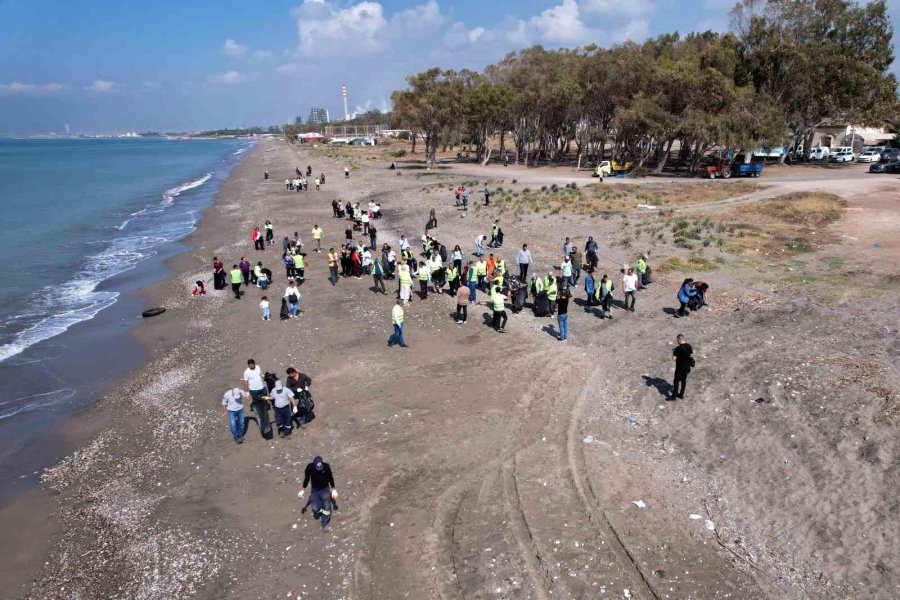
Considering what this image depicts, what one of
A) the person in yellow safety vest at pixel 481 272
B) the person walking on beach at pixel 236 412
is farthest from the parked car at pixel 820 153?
the person walking on beach at pixel 236 412

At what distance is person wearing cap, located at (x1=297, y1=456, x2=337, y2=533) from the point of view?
8422 mm

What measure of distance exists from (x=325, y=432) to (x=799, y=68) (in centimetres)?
5331

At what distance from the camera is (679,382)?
11.8 m

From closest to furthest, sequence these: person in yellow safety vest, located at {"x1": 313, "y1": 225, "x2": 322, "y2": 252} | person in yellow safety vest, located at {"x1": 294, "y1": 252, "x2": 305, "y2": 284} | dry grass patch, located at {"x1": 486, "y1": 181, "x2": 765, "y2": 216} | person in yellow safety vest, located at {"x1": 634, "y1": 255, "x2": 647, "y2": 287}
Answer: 1. person in yellow safety vest, located at {"x1": 634, "y1": 255, "x2": 647, "y2": 287}
2. person in yellow safety vest, located at {"x1": 294, "y1": 252, "x2": 305, "y2": 284}
3. person in yellow safety vest, located at {"x1": 313, "y1": 225, "x2": 322, "y2": 252}
4. dry grass patch, located at {"x1": 486, "y1": 181, "x2": 765, "y2": 216}

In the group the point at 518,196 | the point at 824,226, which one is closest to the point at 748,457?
the point at 824,226

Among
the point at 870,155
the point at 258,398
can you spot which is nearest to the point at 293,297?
the point at 258,398

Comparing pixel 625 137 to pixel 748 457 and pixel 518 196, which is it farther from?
pixel 748 457

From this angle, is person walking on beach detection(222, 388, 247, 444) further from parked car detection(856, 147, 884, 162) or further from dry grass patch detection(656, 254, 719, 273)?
parked car detection(856, 147, 884, 162)

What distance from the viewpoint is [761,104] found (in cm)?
4284

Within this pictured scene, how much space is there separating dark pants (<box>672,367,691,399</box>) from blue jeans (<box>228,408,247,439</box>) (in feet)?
30.1

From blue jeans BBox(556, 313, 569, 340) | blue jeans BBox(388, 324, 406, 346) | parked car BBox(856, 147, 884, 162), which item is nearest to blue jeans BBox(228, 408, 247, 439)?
blue jeans BBox(388, 324, 406, 346)

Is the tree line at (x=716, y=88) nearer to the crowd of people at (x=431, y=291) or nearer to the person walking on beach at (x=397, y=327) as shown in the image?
the crowd of people at (x=431, y=291)

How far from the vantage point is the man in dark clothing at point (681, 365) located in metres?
11.3

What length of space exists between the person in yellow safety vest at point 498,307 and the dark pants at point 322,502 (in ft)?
27.0
